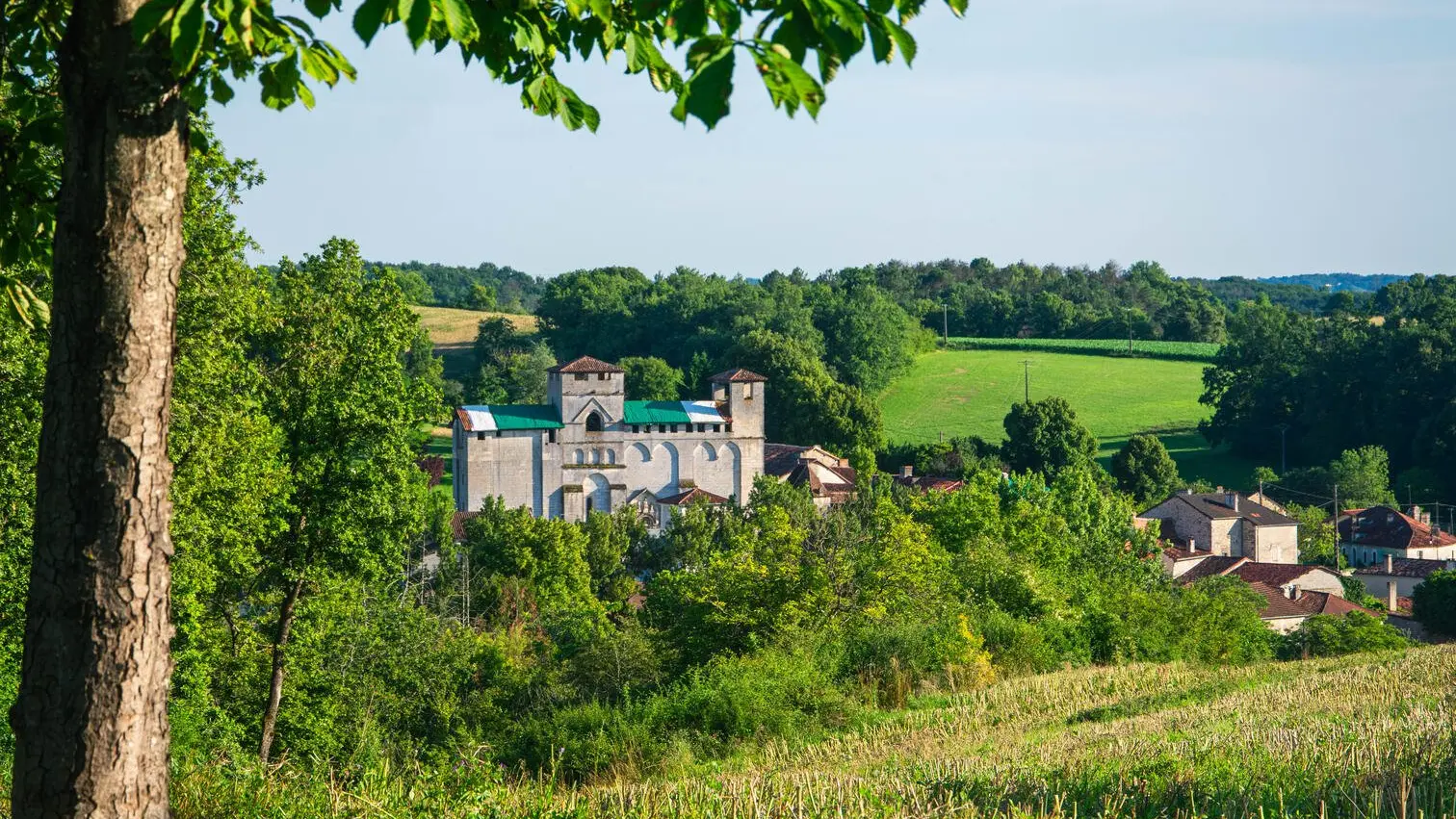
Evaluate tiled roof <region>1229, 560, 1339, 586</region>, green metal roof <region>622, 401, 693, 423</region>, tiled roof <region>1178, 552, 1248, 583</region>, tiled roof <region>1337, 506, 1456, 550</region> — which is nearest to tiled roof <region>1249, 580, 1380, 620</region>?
tiled roof <region>1229, 560, 1339, 586</region>

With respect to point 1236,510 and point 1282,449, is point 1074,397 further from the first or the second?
point 1236,510

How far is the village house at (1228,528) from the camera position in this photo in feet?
199

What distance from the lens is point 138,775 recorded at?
3814mm

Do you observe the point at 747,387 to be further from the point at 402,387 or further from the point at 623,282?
the point at 623,282

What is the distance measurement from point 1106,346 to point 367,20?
369 ft

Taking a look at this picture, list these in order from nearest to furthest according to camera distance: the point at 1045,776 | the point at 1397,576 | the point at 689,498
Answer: the point at 1045,776 → the point at 1397,576 → the point at 689,498

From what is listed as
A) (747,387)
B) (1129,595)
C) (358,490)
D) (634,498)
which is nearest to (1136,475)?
(747,387)

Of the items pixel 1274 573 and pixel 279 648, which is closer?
pixel 279 648

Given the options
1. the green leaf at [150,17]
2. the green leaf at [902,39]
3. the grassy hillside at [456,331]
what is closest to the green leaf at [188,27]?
the green leaf at [150,17]

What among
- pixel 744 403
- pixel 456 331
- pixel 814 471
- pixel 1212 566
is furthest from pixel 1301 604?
pixel 456 331

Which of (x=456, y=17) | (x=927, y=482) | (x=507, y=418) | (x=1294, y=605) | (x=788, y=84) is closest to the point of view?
(x=788, y=84)

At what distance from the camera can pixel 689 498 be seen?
62281 mm

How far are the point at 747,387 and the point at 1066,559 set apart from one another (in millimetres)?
31031

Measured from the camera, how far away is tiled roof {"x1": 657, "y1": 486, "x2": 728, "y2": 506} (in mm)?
61875
